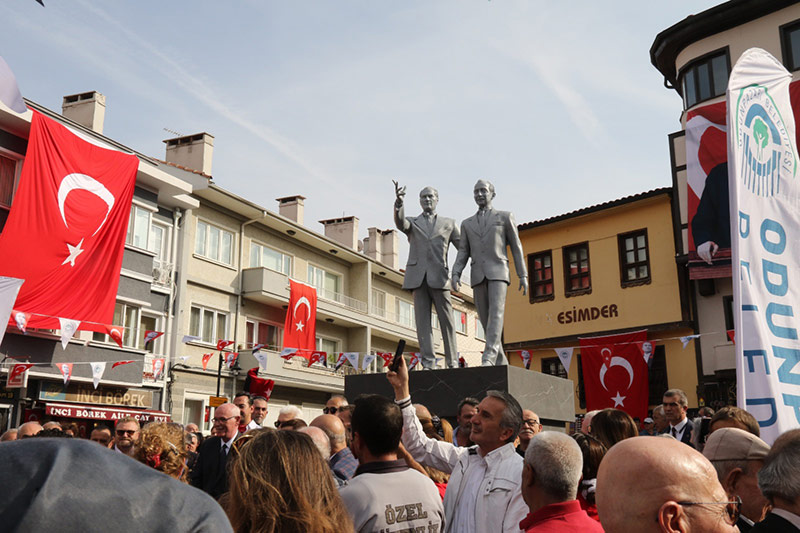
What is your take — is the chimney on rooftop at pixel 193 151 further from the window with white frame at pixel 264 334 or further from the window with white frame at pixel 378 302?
the window with white frame at pixel 378 302

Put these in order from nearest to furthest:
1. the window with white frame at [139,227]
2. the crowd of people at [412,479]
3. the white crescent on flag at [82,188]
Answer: the crowd of people at [412,479] → the white crescent on flag at [82,188] → the window with white frame at [139,227]

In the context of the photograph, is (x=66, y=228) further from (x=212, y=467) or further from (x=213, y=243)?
(x=212, y=467)

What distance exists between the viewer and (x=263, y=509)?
2189 millimetres

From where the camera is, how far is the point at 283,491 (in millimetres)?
2232

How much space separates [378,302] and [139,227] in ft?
58.6

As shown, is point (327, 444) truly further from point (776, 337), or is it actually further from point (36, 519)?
point (36, 519)

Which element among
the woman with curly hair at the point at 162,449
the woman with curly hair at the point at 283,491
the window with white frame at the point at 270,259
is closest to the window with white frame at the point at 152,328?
the window with white frame at the point at 270,259

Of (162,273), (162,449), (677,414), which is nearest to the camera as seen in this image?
(162,449)

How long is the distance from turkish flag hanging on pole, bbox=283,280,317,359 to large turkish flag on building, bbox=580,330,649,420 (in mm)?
11550

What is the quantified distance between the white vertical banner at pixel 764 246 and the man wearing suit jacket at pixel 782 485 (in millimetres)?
1961

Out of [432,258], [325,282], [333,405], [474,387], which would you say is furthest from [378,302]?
[333,405]

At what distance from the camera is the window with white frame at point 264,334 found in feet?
102

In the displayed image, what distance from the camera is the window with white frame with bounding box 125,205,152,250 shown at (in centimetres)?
2408

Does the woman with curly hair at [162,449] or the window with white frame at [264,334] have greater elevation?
the window with white frame at [264,334]
